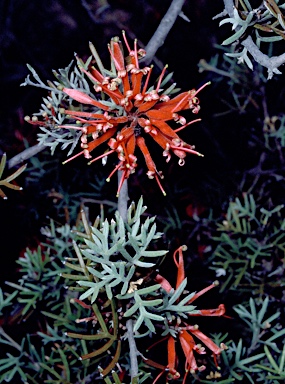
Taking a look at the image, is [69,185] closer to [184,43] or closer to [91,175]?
[91,175]

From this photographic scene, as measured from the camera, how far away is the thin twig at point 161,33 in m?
0.56

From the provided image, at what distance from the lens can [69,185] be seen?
2.91ft

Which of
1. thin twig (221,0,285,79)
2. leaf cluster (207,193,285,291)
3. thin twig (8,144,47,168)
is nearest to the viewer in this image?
thin twig (221,0,285,79)

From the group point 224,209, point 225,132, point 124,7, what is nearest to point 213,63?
point 225,132

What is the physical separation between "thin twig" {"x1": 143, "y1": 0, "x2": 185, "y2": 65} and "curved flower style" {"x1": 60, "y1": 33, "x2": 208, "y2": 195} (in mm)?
70

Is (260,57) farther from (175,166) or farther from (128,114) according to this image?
(175,166)

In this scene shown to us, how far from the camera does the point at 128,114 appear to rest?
1.54ft

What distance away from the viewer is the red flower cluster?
456 millimetres

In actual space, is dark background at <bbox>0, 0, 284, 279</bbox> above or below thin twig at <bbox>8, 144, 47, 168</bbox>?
below

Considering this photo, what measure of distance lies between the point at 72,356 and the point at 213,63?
561 mm

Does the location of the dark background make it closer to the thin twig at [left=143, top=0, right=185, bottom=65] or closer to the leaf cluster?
the leaf cluster

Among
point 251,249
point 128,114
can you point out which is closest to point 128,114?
point 128,114

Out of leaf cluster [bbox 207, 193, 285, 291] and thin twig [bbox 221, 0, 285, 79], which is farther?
leaf cluster [bbox 207, 193, 285, 291]

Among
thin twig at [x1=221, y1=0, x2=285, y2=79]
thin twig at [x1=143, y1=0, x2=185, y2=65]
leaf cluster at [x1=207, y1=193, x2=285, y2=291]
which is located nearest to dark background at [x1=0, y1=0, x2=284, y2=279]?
leaf cluster at [x1=207, y1=193, x2=285, y2=291]
